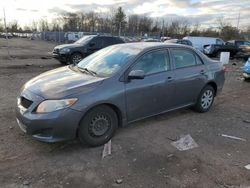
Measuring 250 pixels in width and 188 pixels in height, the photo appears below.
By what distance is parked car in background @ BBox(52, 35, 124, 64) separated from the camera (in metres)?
13.2

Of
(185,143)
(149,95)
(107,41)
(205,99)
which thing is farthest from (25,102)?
(107,41)

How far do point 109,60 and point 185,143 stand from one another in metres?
1.98

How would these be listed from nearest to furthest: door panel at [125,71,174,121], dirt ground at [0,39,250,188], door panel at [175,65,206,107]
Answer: dirt ground at [0,39,250,188] < door panel at [125,71,174,121] < door panel at [175,65,206,107]

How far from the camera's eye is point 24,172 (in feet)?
11.1

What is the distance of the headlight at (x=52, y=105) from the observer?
11.9ft

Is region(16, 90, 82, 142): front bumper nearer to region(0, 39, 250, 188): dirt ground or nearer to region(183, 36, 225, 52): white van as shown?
region(0, 39, 250, 188): dirt ground

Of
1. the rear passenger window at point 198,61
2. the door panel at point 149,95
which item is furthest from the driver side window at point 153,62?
the rear passenger window at point 198,61

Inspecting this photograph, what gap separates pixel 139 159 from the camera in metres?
3.79

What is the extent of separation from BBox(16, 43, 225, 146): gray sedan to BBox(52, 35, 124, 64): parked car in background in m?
8.18

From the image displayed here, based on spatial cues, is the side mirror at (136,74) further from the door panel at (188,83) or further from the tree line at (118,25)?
the tree line at (118,25)

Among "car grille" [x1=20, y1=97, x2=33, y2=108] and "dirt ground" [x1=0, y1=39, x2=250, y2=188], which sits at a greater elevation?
"car grille" [x1=20, y1=97, x2=33, y2=108]

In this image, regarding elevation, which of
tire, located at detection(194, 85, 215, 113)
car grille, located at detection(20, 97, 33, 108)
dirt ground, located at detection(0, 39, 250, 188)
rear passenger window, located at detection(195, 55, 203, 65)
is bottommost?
dirt ground, located at detection(0, 39, 250, 188)

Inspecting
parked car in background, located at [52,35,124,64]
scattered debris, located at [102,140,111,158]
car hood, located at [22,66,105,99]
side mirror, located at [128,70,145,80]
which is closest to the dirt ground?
scattered debris, located at [102,140,111,158]

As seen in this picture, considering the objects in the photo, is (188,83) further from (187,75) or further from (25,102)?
(25,102)
